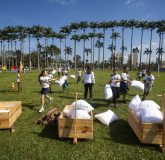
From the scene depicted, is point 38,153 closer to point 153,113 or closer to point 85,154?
point 85,154

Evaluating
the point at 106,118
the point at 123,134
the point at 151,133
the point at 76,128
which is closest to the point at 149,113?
the point at 151,133

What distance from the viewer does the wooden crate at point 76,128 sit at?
271 inches

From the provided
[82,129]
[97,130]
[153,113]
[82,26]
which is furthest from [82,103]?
[82,26]

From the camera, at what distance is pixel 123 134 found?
7.70m

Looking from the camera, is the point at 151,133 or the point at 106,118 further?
the point at 106,118

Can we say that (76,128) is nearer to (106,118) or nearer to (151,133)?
(151,133)

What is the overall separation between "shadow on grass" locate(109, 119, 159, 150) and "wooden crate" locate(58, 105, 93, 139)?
83cm

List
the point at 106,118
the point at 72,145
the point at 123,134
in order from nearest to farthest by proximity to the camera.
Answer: the point at 72,145, the point at 123,134, the point at 106,118

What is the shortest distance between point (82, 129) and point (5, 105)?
12.2ft

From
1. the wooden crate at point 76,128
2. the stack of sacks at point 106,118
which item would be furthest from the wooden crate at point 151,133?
the stack of sacks at point 106,118

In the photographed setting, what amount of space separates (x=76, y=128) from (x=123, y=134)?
1.62 meters

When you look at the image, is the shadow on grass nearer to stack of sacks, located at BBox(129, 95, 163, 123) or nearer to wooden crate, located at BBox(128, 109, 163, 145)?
wooden crate, located at BBox(128, 109, 163, 145)

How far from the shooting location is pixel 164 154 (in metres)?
6.13

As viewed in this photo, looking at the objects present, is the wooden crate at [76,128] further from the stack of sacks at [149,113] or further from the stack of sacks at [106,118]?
the stack of sacks at [106,118]
